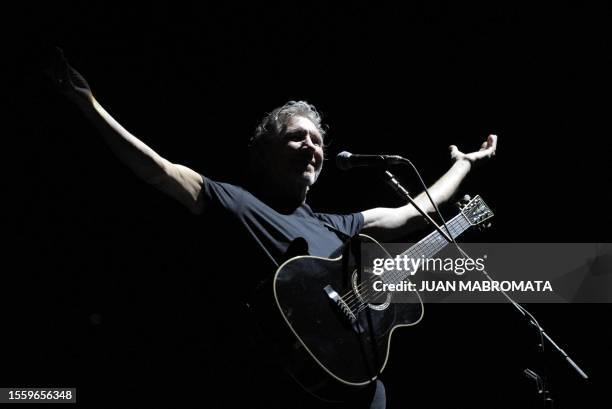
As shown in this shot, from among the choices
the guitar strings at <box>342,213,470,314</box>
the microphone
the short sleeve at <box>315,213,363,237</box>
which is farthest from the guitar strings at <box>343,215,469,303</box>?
the microphone

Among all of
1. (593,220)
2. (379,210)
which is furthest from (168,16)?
(593,220)

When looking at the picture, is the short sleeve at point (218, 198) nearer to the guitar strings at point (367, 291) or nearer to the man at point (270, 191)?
the man at point (270, 191)

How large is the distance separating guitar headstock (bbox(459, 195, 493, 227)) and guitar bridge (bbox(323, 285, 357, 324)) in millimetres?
901

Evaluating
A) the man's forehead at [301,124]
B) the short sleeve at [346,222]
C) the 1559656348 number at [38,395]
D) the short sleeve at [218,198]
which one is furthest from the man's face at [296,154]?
the 1559656348 number at [38,395]

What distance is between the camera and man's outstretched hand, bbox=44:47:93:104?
1539 mm

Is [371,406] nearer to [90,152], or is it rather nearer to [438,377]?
[438,377]

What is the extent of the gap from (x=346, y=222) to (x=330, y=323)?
65 centimetres

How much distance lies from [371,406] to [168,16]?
2.12 metres

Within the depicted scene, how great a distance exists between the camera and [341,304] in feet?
6.00

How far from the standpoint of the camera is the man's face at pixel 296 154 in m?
2.19

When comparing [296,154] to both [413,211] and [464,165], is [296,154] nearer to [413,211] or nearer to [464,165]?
[413,211]

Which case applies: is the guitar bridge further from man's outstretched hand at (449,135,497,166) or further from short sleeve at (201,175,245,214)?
man's outstretched hand at (449,135,497,166)

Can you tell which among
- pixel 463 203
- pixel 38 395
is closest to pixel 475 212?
pixel 463 203

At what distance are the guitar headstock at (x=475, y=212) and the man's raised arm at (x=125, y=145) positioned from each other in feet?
4.15
